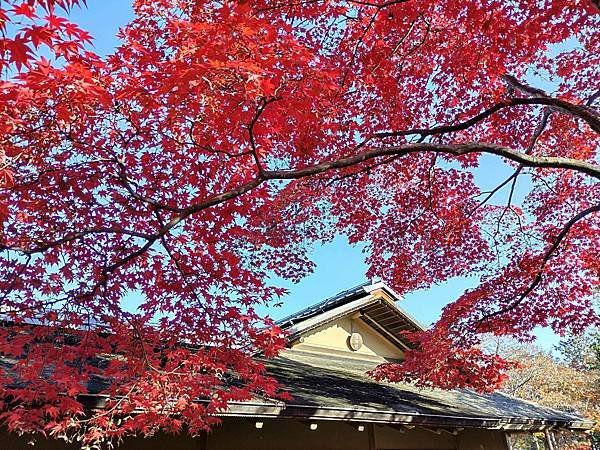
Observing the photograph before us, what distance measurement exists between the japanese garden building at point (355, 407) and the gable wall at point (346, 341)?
0.08 ft

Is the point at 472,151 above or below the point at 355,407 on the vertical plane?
above

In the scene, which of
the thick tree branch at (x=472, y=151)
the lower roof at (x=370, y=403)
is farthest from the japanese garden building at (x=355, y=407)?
the thick tree branch at (x=472, y=151)

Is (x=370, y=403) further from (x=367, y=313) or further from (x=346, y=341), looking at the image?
(x=367, y=313)

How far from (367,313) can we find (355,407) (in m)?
5.03

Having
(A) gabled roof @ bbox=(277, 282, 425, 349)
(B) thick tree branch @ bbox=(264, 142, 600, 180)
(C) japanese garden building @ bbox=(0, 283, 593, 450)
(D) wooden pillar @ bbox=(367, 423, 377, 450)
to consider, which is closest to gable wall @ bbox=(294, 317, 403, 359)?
(C) japanese garden building @ bbox=(0, 283, 593, 450)

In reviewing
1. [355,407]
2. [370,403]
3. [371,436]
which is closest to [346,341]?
[371,436]

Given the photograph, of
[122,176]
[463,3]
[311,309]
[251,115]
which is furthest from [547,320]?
[122,176]

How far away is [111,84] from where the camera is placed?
4211mm

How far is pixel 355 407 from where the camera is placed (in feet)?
21.2

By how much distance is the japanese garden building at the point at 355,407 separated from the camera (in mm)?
6004

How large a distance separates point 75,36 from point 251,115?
5.23ft

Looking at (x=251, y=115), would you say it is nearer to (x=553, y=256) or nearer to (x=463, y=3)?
(x=463, y=3)

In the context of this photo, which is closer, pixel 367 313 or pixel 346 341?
pixel 346 341

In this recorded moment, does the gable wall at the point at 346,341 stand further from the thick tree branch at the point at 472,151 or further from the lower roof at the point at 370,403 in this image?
the thick tree branch at the point at 472,151
